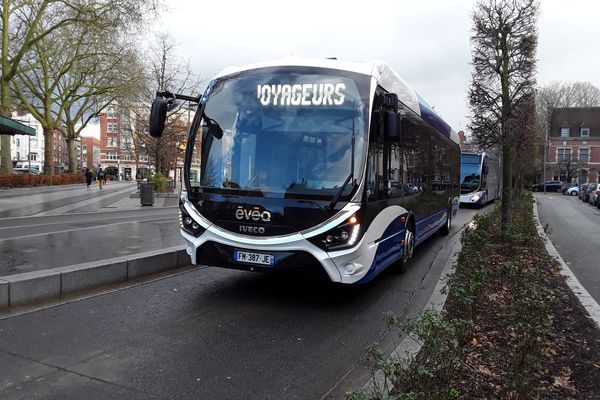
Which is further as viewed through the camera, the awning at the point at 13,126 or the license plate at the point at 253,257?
the awning at the point at 13,126

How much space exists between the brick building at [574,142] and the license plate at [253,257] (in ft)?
272

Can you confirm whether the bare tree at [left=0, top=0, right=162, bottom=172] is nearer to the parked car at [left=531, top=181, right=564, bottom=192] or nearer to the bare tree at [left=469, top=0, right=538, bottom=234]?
the bare tree at [left=469, top=0, right=538, bottom=234]

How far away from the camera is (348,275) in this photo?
18.5 feet

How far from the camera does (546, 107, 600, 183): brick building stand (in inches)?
3086

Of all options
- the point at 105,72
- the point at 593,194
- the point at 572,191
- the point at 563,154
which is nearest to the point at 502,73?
the point at 593,194

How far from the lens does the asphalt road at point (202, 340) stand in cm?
377

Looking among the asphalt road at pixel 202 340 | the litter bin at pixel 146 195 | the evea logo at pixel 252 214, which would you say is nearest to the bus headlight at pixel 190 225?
the evea logo at pixel 252 214

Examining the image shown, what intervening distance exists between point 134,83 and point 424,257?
36.1 metres

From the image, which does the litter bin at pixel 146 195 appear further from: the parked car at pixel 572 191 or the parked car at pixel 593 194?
the parked car at pixel 572 191

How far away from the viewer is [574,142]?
3132 inches

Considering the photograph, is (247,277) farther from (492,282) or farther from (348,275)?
(492,282)

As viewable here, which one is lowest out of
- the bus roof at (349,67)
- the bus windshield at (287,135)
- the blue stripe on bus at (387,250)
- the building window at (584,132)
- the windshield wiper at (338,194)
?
the blue stripe on bus at (387,250)

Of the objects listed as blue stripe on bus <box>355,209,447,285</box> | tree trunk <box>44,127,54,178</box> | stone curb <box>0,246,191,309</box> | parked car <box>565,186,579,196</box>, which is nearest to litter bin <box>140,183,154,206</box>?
stone curb <box>0,246,191,309</box>

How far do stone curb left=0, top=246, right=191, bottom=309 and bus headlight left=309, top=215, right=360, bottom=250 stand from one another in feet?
10.2
